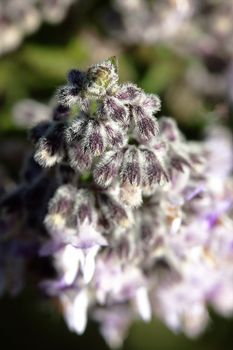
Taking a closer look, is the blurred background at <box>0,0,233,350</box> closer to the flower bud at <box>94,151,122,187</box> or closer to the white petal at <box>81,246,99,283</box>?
the white petal at <box>81,246,99,283</box>

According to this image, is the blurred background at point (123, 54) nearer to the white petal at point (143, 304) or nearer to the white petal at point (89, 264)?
the white petal at point (143, 304)

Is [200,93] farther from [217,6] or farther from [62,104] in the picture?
[62,104]

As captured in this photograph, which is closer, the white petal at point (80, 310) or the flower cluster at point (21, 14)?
the white petal at point (80, 310)

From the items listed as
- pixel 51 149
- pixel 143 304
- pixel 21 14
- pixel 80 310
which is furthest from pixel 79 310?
pixel 21 14

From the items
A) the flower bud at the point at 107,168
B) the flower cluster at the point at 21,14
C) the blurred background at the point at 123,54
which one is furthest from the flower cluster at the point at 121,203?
the flower cluster at the point at 21,14

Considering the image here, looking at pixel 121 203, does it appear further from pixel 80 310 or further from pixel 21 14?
pixel 21 14

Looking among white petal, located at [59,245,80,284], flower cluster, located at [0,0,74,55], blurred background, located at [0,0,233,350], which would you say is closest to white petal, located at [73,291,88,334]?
white petal, located at [59,245,80,284]

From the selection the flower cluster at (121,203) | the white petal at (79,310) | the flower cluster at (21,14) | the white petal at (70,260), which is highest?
the flower cluster at (21,14)
